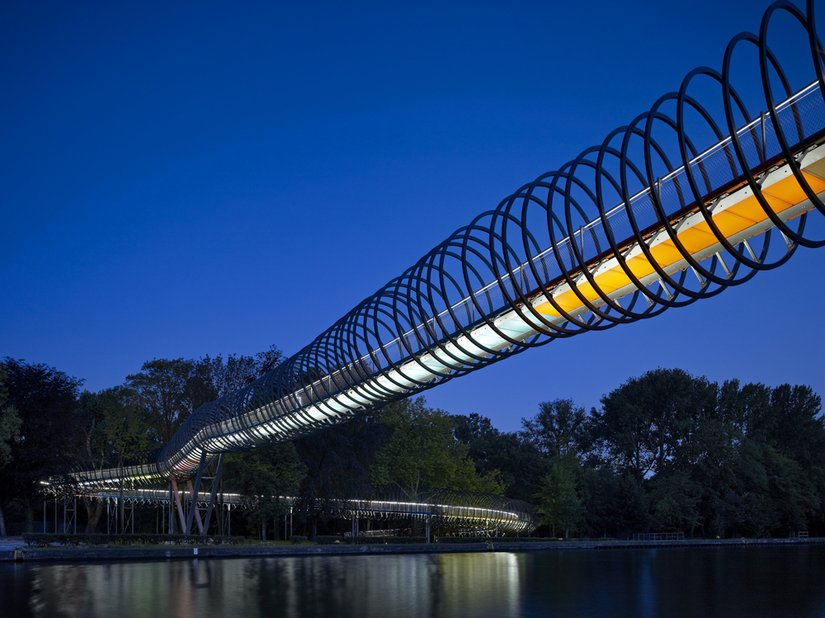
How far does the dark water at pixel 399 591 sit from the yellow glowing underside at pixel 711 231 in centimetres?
700

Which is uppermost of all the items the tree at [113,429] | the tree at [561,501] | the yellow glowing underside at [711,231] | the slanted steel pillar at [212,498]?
the yellow glowing underside at [711,231]

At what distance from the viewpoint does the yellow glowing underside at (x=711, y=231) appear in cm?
1392

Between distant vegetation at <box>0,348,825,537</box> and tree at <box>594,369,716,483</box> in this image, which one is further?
tree at <box>594,369,716,483</box>

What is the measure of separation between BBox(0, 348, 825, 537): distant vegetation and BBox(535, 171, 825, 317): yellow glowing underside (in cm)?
3157

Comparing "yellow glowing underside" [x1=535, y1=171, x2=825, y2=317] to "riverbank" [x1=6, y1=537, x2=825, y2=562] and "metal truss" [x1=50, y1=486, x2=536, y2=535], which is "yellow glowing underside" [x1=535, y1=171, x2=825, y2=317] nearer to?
"riverbank" [x1=6, y1=537, x2=825, y2=562]

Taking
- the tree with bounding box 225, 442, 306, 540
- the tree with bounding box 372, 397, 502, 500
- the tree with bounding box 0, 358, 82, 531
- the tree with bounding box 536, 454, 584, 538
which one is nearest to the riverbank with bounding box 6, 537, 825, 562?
the tree with bounding box 0, 358, 82, 531

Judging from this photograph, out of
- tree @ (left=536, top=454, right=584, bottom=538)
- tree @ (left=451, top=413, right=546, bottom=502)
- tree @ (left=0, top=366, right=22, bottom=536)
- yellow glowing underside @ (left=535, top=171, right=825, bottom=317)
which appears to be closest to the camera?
yellow glowing underside @ (left=535, top=171, right=825, bottom=317)

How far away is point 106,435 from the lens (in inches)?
2854

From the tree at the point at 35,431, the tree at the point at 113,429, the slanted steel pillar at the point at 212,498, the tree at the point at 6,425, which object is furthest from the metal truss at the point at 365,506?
the tree at the point at 6,425

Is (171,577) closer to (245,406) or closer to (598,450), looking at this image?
(245,406)

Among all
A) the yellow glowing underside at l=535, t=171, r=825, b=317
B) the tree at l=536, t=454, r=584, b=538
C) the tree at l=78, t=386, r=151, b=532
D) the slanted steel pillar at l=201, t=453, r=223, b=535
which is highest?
the yellow glowing underside at l=535, t=171, r=825, b=317

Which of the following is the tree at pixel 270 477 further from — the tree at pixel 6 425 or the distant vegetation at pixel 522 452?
the tree at pixel 6 425

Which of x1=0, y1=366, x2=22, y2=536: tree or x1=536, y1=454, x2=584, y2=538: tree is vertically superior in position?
x1=0, y1=366, x2=22, y2=536: tree

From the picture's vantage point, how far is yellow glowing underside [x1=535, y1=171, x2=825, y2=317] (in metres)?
13.9
